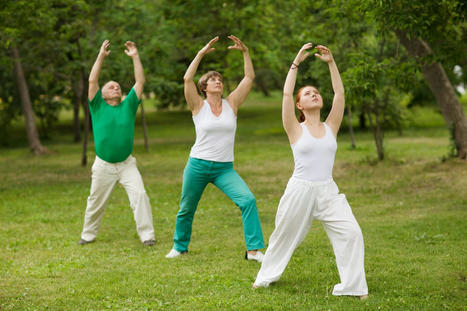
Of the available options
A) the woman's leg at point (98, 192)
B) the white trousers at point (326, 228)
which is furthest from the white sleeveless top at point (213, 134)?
the woman's leg at point (98, 192)

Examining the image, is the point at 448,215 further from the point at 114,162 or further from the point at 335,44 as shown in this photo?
the point at 335,44

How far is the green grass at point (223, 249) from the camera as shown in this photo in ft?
20.2

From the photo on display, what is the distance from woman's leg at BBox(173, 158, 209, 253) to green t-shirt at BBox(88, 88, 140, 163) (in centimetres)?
150

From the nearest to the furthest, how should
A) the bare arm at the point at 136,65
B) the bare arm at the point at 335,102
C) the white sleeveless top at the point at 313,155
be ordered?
1. the white sleeveless top at the point at 313,155
2. the bare arm at the point at 335,102
3. the bare arm at the point at 136,65

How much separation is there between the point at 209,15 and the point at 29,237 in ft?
57.6

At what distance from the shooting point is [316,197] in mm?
6023

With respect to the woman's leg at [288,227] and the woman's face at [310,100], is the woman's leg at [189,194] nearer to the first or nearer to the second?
the woman's leg at [288,227]

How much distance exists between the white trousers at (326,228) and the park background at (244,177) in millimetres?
253

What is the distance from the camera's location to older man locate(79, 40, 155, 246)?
8.87 meters

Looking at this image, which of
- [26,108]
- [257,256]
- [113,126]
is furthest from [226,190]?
[26,108]

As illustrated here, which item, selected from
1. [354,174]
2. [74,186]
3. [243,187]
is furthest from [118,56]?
[243,187]

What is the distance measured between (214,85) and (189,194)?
55.1 inches

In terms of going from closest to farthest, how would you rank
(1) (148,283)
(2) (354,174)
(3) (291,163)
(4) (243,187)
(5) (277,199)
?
(1) (148,283), (4) (243,187), (5) (277,199), (2) (354,174), (3) (291,163)

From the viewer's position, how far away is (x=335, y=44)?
1766cm
